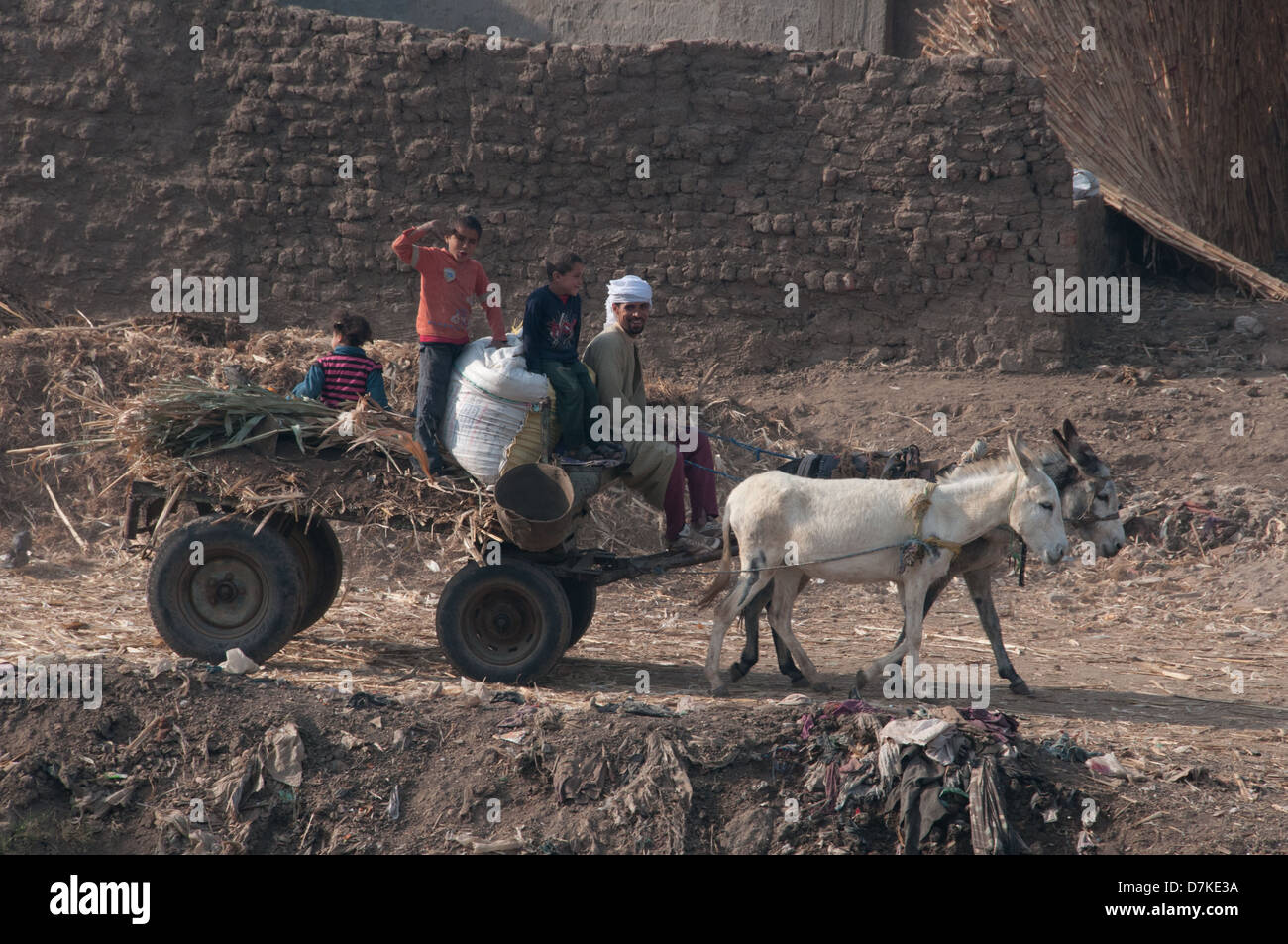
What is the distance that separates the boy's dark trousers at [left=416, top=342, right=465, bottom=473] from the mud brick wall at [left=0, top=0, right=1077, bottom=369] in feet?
15.5

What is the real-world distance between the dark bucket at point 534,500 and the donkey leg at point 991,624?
230cm

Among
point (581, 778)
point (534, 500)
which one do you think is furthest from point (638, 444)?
point (581, 778)

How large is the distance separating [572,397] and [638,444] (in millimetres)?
437

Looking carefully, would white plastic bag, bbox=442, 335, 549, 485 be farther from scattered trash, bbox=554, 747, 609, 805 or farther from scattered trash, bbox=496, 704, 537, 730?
scattered trash, bbox=554, 747, 609, 805

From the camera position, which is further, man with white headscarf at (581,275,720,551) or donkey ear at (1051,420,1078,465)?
man with white headscarf at (581,275,720,551)

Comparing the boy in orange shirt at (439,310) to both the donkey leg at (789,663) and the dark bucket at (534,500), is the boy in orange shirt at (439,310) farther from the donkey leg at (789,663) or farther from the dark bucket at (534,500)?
the donkey leg at (789,663)

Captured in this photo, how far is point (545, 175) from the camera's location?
1173cm

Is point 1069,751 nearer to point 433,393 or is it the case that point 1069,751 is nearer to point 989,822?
point 989,822

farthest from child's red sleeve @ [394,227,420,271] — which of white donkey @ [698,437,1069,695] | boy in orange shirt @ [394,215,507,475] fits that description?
white donkey @ [698,437,1069,695]

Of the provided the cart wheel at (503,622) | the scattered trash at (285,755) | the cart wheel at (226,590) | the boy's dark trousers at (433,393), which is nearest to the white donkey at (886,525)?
the cart wheel at (503,622)

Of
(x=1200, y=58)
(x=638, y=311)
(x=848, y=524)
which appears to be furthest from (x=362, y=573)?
(x=1200, y=58)

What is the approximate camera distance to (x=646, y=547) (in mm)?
10109

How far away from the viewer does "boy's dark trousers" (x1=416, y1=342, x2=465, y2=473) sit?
6.91 m

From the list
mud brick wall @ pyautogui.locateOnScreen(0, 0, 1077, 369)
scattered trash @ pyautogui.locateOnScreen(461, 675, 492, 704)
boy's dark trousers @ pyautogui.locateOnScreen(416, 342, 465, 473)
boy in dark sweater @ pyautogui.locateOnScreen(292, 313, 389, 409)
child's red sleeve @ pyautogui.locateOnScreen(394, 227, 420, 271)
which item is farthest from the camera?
mud brick wall @ pyautogui.locateOnScreen(0, 0, 1077, 369)
